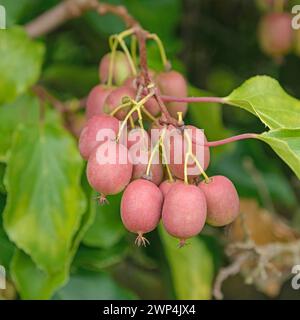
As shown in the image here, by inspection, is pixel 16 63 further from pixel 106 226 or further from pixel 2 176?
pixel 106 226

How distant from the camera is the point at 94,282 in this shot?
1.34 metres

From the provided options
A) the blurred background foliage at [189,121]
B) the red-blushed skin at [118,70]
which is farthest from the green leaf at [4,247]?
the red-blushed skin at [118,70]

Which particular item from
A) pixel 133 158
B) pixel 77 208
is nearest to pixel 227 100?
pixel 133 158

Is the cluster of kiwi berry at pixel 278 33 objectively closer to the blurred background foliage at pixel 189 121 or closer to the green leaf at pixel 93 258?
the blurred background foliage at pixel 189 121

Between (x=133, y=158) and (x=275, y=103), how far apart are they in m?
0.20

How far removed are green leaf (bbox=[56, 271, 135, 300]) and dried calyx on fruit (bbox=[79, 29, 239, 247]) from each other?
50 cm

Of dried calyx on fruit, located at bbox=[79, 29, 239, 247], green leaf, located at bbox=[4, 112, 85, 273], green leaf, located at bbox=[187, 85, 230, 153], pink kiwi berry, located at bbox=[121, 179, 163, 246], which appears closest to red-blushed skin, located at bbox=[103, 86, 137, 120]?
dried calyx on fruit, located at bbox=[79, 29, 239, 247]

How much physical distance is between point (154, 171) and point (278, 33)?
71cm

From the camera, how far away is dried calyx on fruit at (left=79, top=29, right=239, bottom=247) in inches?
31.9

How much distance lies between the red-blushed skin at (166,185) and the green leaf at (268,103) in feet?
0.43

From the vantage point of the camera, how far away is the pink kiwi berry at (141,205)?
31.9 inches
